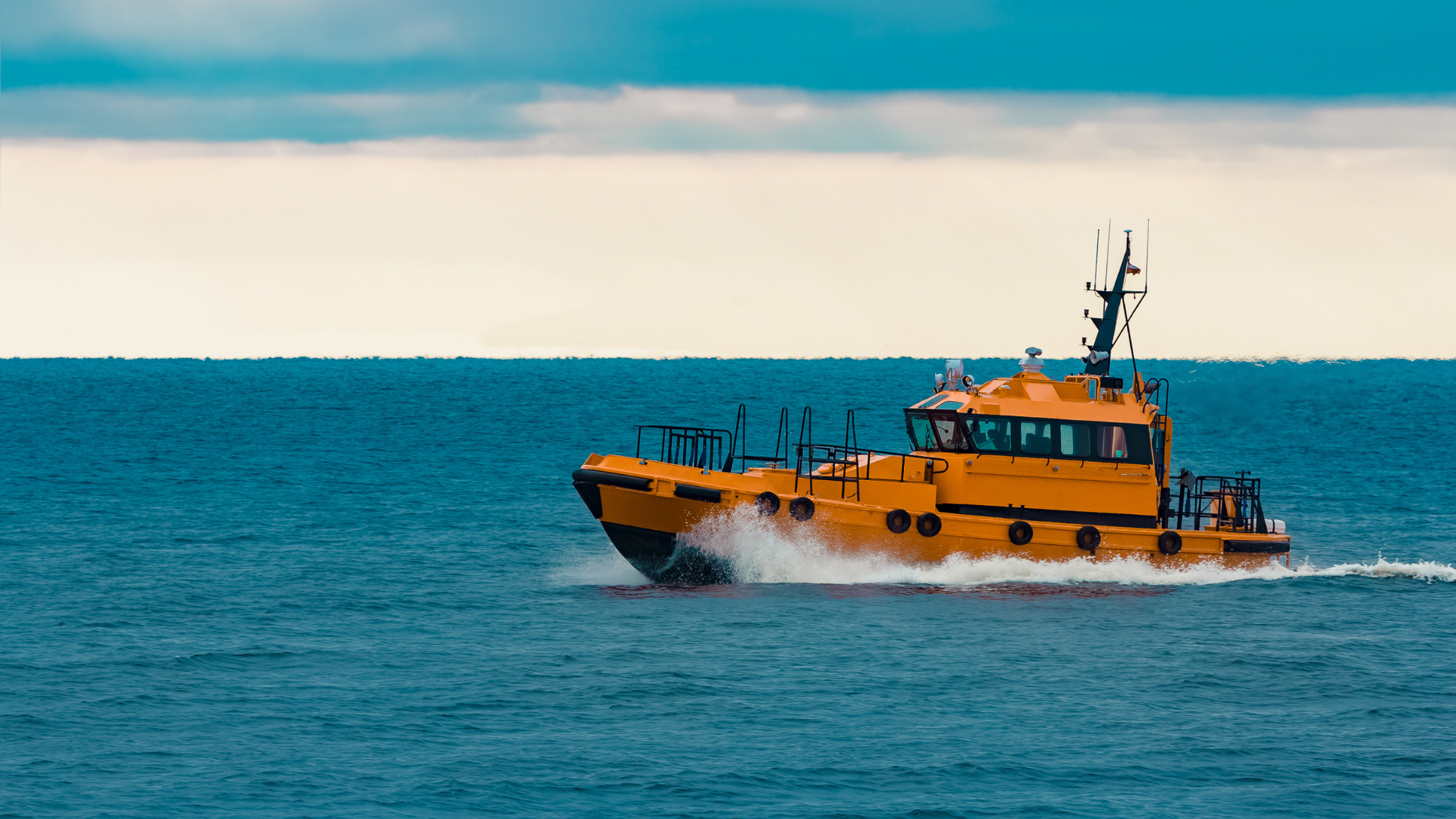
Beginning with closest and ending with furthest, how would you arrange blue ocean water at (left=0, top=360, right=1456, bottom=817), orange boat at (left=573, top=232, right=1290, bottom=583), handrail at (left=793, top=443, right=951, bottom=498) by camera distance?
blue ocean water at (left=0, top=360, right=1456, bottom=817) < orange boat at (left=573, top=232, right=1290, bottom=583) < handrail at (left=793, top=443, right=951, bottom=498)

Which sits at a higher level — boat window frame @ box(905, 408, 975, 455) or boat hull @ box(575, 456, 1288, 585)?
boat window frame @ box(905, 408, 975, 455)

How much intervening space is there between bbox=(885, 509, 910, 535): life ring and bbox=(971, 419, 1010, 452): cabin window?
6.39ft

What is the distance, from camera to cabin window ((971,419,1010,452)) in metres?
25.7

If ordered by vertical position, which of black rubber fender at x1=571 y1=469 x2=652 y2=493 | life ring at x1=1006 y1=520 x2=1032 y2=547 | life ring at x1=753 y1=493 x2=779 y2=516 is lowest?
life ring at x1=1006 y1=520 x2=1032 y2=547

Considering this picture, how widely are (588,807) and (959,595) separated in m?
11.4

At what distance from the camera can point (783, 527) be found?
80.9ft

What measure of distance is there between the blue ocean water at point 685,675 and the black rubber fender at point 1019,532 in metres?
0.56

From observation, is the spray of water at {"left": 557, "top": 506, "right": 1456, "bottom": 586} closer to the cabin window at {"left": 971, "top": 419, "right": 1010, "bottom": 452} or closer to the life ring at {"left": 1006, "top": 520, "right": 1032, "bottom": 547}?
the life ring at {"left": 1006, "top": 520, "right": 1032, "bottom": 547}

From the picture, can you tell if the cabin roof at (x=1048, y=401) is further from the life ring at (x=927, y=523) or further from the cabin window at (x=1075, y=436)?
the life ring at (x=927, y=523)

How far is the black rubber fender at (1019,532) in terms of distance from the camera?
25188 mm

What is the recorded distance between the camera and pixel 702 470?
2502 centimetres

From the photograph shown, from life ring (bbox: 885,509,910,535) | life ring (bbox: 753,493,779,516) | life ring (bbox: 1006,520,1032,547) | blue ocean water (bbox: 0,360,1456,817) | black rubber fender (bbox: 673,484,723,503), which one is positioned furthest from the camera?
life ring (bbox: 1006,520,1032,547)

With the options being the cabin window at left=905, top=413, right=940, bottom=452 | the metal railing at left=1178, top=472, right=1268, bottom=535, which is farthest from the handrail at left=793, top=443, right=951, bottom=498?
the metal railing at left=1178, top=472, right=1268, bottom=535

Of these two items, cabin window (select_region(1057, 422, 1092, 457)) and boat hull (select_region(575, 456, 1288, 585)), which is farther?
cabin window (select_region(1057, 422, 1092, 457))
